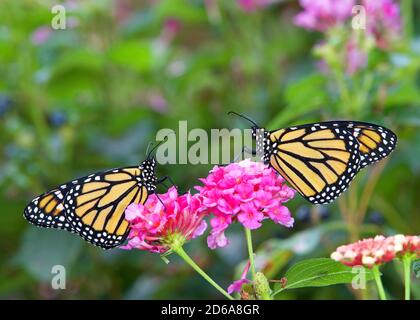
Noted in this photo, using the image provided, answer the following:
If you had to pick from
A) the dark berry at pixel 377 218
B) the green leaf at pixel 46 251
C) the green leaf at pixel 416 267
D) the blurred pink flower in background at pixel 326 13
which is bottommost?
the green leaf at pixel 46 251

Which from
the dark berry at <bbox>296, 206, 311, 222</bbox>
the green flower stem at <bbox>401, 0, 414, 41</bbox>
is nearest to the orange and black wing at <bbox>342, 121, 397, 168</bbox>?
the dark berry at <bbox>296, 206, 311, 222</bbox>

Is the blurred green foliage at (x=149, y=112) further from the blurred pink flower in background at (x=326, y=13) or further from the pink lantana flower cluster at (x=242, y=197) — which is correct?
the pink lantana flower cluster at (x=242, y=197)

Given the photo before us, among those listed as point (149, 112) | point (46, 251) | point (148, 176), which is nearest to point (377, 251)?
point (148, 176)

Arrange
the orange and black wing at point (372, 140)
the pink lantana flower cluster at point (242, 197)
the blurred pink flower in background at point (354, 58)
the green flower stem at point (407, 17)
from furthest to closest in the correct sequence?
1. the green flower stem at point (407, 17)
2. the blurred pink flower in background at point (354, 58)
3. the orange and black wing at point (372, 140)
4. the pink lantana flower cluster at point (242, 197)

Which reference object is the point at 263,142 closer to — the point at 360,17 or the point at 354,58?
the point at 354,58

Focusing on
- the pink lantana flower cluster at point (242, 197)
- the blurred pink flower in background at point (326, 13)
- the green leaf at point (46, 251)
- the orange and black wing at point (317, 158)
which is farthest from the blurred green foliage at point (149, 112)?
the pink lantana flower cluster at point (242, 197)

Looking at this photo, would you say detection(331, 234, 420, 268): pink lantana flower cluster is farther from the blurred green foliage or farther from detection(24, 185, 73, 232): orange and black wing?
the blurred green foliage
